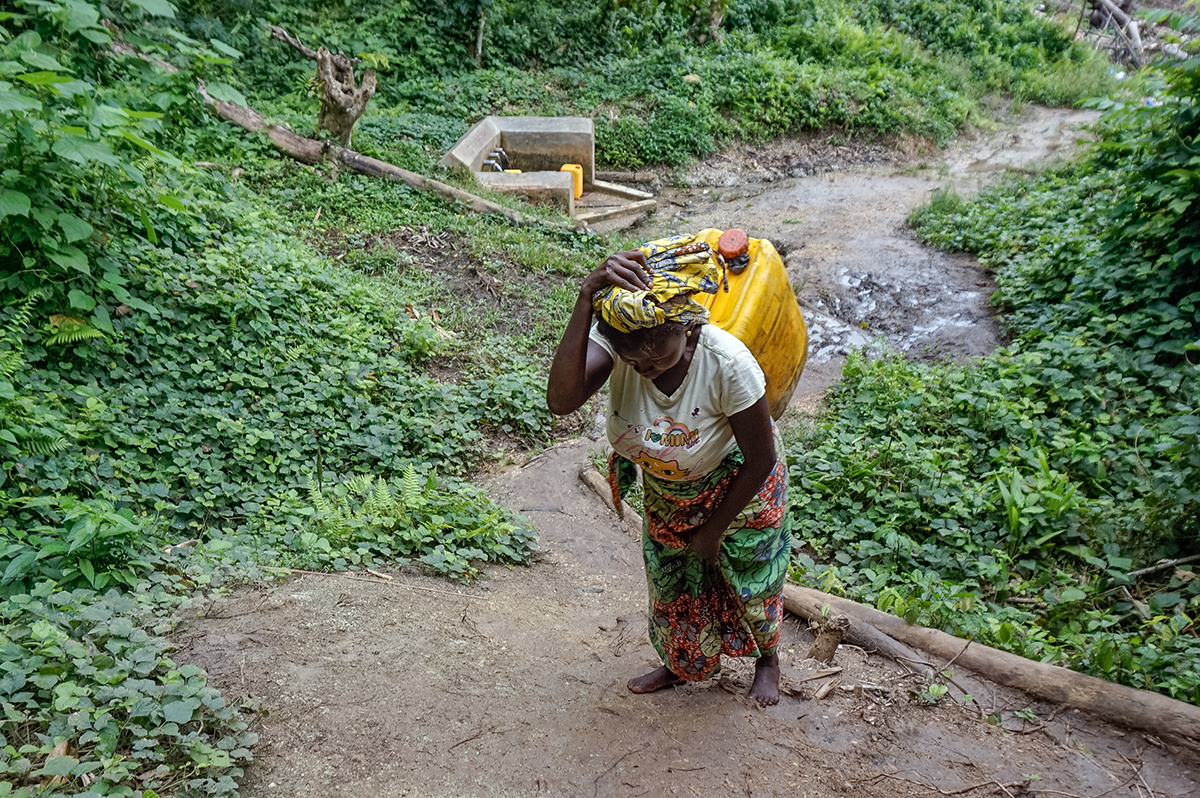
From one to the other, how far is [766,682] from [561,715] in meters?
0.80

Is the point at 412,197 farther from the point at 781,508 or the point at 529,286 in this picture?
the point at 781,508

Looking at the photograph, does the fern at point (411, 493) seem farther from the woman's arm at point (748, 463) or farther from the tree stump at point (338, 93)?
the tree stump at point (338, 93)

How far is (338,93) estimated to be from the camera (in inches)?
350

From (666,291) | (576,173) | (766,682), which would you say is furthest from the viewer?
(576,173)

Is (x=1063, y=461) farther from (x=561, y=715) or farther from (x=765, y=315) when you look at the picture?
(x=561, y=715)

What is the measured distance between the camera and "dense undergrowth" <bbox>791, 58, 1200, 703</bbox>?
12.7 feet

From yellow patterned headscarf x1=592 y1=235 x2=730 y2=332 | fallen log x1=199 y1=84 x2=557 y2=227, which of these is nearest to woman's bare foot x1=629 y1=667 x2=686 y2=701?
yellow patterned headscarf x1=592 y1=235 x2=730 y2=332

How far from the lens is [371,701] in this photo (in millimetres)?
2676

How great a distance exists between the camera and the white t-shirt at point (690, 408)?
7.51 feet

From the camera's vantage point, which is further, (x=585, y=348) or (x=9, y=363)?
(x=9, y=363)

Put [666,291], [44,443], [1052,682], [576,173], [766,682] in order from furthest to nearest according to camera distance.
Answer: [576,173] → [44,443] → [1052,682] → [766,682] → [666,291]

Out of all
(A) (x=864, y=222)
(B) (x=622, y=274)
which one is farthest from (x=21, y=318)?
(A) (x=864, y=222)

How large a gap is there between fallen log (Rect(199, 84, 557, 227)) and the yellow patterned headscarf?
707 cm

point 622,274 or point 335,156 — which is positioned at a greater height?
point 622,274
